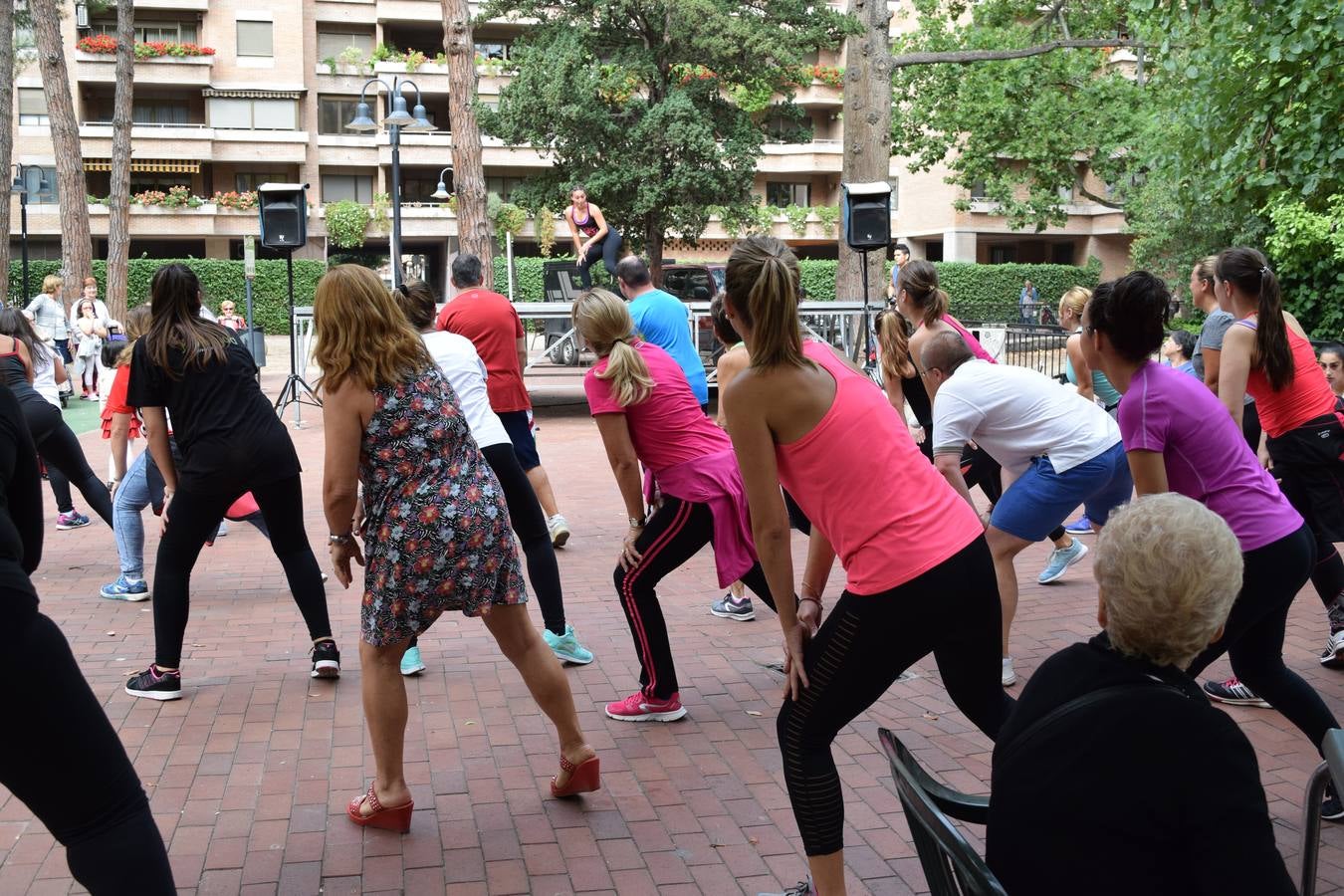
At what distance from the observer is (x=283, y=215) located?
55.8 feet

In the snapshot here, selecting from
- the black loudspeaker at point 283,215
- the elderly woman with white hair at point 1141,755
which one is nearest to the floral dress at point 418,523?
the elderly woman with white hair at point 1141,755

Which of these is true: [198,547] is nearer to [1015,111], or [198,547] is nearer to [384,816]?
[384,816]

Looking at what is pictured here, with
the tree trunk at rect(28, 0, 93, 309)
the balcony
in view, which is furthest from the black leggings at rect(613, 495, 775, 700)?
the balcony

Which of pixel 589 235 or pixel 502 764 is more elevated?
pixel 589 235

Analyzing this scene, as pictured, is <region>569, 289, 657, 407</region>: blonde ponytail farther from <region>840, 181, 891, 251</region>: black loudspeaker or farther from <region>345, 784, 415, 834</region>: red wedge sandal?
<region>840, 181, 891, 251</region>: black loudspeaker

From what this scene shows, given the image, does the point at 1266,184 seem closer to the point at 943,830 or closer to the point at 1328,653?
the point at 1328,653

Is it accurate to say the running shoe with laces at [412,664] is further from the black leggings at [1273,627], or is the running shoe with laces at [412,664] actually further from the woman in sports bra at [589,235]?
the woman in sports bra at [589,235]

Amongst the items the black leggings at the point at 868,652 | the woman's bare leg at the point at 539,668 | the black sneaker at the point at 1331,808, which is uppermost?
the black leggings at the point at 868,652

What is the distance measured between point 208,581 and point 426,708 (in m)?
3.29

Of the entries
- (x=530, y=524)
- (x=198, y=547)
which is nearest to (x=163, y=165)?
(x=198, y=547)

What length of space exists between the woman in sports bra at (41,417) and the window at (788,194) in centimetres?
4880

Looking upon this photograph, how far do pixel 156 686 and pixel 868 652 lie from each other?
371 cm

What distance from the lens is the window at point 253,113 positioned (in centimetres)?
5228

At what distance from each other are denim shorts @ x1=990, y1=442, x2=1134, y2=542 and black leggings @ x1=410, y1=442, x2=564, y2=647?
2.01 meters
